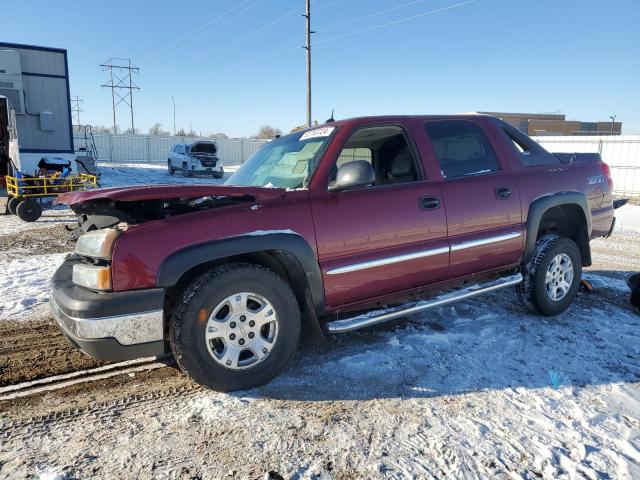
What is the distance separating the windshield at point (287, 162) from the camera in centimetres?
361

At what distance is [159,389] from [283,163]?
6.44ft

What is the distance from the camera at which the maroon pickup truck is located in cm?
289

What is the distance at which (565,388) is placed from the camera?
10.6ft

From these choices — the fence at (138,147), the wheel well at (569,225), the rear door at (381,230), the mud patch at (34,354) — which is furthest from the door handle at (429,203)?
the fence at (138,147)

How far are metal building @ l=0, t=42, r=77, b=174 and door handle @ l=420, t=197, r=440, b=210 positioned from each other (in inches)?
630

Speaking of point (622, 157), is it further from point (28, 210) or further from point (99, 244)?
point (99, 244)

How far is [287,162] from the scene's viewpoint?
3902mm

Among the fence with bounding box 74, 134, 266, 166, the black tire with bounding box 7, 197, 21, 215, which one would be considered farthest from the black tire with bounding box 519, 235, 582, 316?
the fence with bounding box 74, 134, 266, 166

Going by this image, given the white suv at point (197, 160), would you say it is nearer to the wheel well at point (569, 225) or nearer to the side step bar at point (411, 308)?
the wheel well at point (569, 225)

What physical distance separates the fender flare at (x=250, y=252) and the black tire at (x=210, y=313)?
12 cm

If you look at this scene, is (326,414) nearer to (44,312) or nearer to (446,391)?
(446,391)

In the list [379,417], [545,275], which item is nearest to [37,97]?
[545,275]

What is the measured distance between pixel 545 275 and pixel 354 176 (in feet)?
7.86

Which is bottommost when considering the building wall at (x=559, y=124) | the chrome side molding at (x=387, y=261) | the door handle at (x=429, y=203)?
the chrome side molding at (x=387, y=261)
